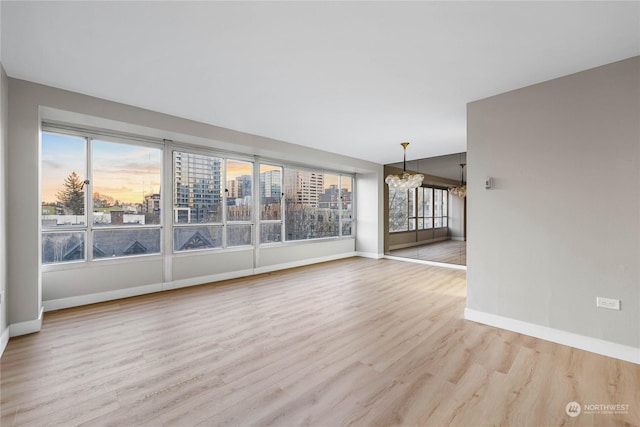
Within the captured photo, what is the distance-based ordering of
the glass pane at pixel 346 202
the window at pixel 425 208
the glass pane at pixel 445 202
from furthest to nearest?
the glass pane at pixel 346 202, the window at pixel 425 208, the glass pane at pixel 445 202

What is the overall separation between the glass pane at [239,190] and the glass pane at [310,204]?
3.37 feet

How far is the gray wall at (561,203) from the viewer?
2367 mm

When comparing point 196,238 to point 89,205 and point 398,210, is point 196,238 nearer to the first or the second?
point 89,205

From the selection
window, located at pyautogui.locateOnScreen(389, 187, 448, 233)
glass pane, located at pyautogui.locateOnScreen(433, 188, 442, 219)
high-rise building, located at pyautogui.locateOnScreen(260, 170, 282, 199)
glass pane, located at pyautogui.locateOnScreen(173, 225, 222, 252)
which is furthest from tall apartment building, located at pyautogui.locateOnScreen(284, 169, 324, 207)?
glass pane, located at pyautogui.locateOnScreen(433, 188, 442, 219)

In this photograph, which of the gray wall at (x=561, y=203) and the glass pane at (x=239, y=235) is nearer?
the gray wall at (x=561, y=203)

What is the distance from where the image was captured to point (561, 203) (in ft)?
8.79

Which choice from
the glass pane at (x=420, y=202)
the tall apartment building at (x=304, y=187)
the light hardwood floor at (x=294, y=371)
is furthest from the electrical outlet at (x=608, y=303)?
the tall apartment building at (x=304, y=187)

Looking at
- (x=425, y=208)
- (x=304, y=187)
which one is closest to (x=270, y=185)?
(x=304, y=187)

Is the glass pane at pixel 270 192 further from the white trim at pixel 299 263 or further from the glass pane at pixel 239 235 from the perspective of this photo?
the white trim at pixel 299 263

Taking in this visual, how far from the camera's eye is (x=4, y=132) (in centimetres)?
265

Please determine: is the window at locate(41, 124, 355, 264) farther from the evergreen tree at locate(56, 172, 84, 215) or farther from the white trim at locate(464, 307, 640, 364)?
the white trim at locate(464, 307, 640, 364)

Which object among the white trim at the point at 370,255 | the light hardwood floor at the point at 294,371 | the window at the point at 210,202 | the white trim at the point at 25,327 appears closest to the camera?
the light hardwood floor at the point at 294,371

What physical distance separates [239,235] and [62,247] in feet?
8.55

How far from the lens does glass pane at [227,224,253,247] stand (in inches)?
208
